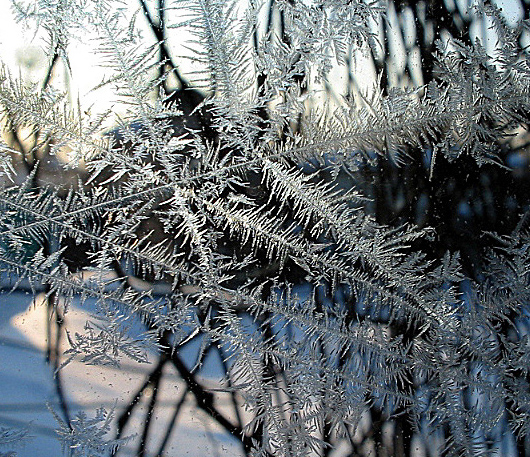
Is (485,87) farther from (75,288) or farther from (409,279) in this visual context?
(75,288)

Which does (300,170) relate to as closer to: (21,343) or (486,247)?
(486,247)

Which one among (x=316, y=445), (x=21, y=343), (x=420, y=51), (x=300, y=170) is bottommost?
(x=316, y=445)

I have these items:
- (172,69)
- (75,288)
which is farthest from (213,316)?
(172,69)

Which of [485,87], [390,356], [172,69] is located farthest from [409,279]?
[172,69]

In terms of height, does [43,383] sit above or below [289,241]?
below

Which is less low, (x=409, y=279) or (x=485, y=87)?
(x=485, y=87)

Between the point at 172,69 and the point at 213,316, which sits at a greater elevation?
the point at 172,69
